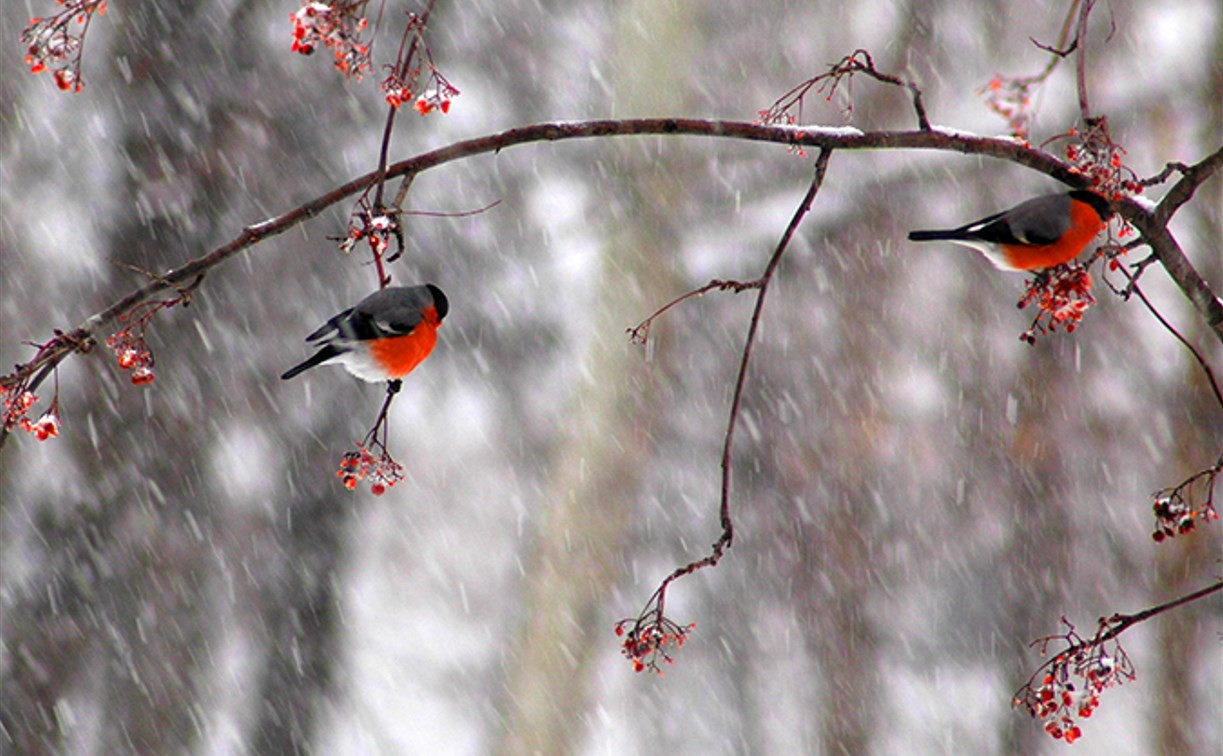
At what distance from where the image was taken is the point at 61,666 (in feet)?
16.0

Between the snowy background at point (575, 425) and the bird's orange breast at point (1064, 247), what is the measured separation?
3130mm

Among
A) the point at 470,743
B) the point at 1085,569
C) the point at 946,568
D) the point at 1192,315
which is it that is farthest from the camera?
the point at 470,743

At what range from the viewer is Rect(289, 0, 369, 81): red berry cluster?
1.09 m

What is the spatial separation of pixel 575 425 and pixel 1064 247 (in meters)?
3.92

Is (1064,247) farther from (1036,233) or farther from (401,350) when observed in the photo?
(401,350)

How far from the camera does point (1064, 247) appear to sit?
5.36ft

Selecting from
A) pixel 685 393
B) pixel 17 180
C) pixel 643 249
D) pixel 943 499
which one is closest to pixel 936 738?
pixel 943 499

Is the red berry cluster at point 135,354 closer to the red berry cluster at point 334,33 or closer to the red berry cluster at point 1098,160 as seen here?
the red berry cluster at point 334,33

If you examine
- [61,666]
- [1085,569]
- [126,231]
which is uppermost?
[126,231]

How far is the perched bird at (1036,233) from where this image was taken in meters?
Answer: 1.63

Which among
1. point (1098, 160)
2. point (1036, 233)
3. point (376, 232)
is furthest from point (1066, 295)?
point (376, 232)

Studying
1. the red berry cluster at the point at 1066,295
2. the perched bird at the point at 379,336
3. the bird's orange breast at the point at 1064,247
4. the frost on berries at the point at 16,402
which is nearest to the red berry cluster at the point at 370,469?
the perched bird at the point at 379,336

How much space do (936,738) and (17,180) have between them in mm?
4597

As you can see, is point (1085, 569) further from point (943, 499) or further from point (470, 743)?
point (470, 743)
